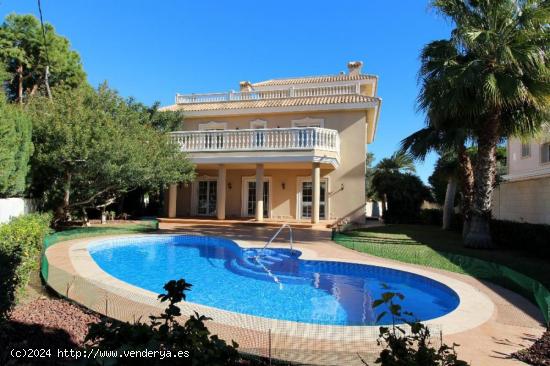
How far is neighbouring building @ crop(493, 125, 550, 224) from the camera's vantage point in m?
17.1

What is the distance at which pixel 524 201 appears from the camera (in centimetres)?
1908

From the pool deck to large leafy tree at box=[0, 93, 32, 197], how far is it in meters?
3.39

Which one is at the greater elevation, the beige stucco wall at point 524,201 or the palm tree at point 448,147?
the palm tree at point 448,147

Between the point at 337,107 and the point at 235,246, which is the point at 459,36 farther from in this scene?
the point at 235,246

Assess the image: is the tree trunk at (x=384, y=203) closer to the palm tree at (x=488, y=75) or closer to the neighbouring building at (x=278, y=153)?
the neighbouring building at (x=278, y=153)

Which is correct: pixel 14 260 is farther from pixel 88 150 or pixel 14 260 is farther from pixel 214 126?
pixel 214 126

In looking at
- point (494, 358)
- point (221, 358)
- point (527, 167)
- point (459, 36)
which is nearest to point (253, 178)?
point (459, 36)

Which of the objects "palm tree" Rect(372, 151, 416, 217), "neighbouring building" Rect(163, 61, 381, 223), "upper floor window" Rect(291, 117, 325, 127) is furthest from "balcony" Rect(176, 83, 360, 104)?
"palm tree" Rect(372, 151, 416, 217)

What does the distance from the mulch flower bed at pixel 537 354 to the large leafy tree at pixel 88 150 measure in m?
14.0

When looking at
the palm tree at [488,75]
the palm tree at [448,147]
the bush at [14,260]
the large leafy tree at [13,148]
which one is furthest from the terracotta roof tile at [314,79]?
the bush at [14,260]

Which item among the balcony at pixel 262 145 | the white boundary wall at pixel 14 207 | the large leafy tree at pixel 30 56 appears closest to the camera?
the white boundary wall at pixel 14 207

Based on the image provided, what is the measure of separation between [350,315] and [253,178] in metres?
16.5

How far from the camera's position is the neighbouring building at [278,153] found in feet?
67.8

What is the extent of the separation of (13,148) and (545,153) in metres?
23.7
